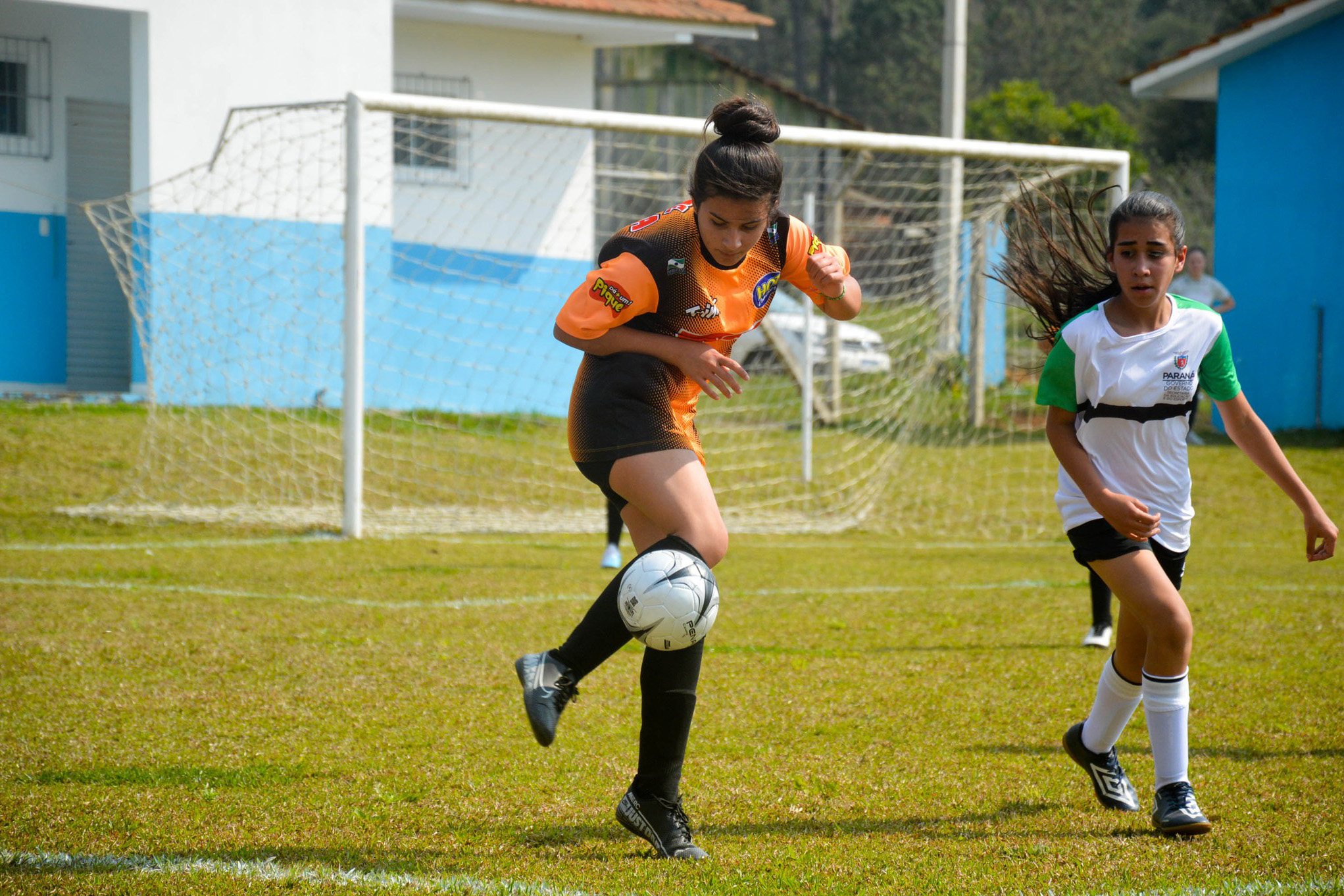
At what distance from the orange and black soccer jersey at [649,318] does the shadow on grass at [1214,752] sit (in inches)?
62.4

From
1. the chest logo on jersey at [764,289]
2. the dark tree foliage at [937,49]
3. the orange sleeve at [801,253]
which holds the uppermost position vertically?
the dark tree foliage at [937,49]

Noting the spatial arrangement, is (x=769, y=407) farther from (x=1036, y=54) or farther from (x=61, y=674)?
(x=1036, y=54)

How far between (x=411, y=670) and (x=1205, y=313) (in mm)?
3109

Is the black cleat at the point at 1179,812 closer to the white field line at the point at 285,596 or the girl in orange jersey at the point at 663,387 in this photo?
the girl in orange jersey at the point at 663,387

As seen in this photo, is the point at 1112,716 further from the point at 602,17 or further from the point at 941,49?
the point at 941,49

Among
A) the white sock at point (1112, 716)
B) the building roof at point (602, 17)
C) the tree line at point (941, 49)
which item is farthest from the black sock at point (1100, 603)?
the tree line at point (941, 49)

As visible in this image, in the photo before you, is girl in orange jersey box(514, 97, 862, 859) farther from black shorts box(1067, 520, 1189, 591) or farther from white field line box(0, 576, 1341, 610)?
white field line box(0, 576, 1341, 610)

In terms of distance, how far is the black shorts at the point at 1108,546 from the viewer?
329 cm

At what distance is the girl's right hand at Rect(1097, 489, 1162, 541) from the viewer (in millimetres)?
3170

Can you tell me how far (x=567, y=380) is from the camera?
1338 cm

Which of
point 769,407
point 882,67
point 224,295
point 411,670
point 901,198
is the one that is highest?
point 882,67

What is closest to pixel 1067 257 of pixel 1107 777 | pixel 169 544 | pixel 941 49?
pixel 1107 777

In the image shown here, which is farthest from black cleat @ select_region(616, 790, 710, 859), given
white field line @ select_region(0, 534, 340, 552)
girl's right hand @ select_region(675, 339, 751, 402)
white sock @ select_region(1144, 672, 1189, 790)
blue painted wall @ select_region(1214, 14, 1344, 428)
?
blue painted wall @ select_region(1214, 14, 1344, 428)

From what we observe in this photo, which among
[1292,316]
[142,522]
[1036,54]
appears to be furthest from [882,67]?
[142,522]
